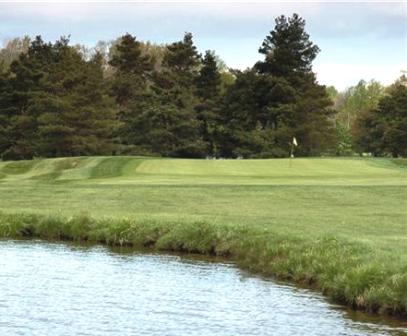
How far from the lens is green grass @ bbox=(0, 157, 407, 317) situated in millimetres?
15617

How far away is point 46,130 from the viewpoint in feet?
221

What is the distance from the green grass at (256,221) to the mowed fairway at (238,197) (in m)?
0.05

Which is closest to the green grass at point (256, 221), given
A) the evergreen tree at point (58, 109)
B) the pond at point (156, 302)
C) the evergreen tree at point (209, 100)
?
the pond at point (156, 302)

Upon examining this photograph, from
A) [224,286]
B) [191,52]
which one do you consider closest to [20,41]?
[191,52]

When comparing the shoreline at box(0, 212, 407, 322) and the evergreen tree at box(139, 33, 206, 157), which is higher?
the evergreen tree at box(139, 33, 206, 157)

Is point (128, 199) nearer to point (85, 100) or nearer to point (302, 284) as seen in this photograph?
point (302, 284)

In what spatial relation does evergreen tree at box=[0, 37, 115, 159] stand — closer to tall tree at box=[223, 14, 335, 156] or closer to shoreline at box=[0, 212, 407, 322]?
tall tree at box=[223, 14, 335, 156]

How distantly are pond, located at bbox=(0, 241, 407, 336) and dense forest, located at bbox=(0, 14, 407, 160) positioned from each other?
50712 millimetres

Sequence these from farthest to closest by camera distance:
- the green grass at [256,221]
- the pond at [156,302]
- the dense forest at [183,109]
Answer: the dense forest at [183,109], the green grass at [256,221], the pond at [156,302]

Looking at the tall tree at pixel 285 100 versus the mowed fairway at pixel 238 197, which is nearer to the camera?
the mowed fairway at pixel 238 197

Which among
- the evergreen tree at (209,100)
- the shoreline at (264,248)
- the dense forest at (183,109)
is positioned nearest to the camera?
the shoreline at (264,248)

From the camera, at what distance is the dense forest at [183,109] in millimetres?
71000

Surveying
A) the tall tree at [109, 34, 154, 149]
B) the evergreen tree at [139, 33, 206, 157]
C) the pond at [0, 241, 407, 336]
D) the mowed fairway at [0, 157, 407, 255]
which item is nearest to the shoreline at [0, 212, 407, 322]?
the pond at [0, 241, 407, 336]

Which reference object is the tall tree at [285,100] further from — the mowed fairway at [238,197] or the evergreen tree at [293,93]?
the mowed fairway at [238,197]
